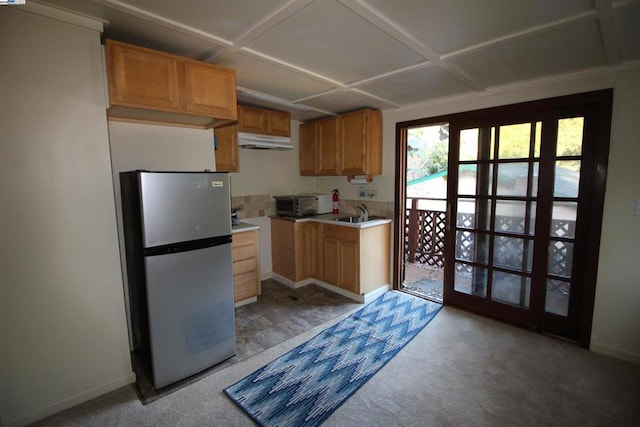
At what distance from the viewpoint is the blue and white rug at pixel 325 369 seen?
1859 millimetres

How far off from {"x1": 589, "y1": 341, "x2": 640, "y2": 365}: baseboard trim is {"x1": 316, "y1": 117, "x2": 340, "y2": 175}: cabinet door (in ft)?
9.82

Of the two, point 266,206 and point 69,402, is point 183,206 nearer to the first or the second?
point 69,402

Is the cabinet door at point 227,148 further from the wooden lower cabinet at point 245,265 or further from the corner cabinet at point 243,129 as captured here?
the wooden lower cabinet at point 245,265

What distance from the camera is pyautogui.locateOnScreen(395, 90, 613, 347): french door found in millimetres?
2457

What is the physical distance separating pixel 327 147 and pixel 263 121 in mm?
906

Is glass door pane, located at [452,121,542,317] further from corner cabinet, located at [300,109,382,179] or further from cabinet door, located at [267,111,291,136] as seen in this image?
cabinet door, located at [267,111,291,136]

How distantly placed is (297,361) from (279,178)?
2.60m

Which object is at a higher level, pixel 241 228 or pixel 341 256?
pixel 241 228

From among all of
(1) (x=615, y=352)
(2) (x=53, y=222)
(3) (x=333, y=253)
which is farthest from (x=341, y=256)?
(2) (x=53, y=222)

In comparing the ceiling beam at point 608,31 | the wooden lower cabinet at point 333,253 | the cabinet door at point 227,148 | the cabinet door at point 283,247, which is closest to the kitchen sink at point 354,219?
the wooden lower cabinet at point 333,253

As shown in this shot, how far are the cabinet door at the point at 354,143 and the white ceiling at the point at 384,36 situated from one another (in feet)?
2.85

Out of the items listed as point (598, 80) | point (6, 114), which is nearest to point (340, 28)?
point (6, 114)

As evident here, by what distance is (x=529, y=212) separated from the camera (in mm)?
2742

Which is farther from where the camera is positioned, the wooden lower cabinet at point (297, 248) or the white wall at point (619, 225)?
the wooden lower cabinet at point (297, 248)
